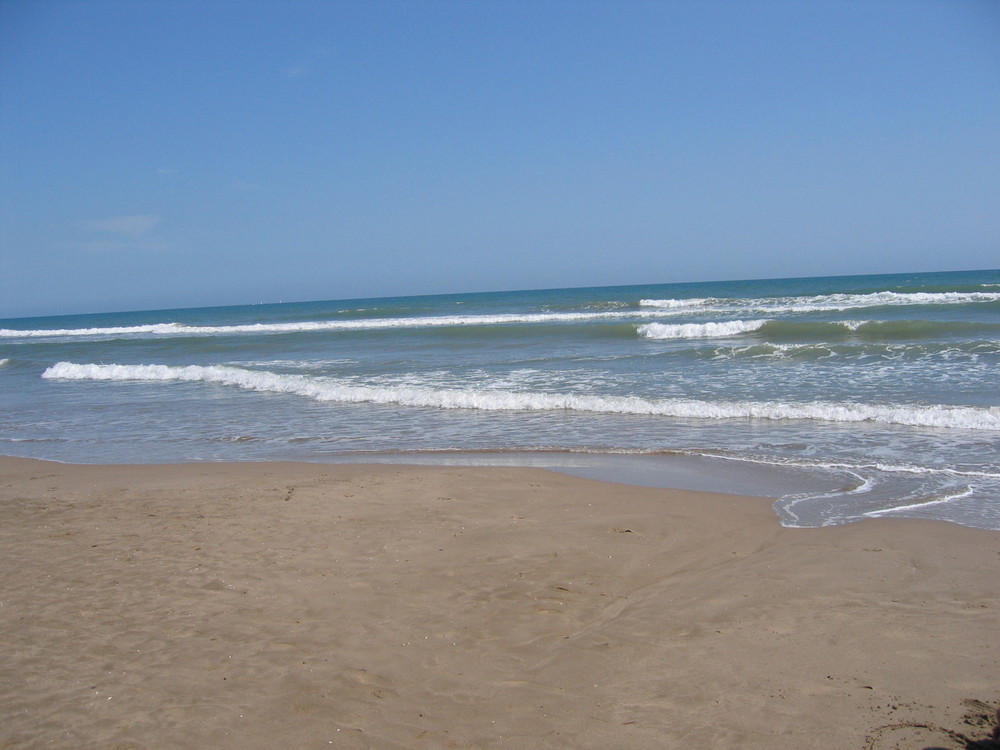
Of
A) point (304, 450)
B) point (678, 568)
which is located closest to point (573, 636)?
point (678, 568)

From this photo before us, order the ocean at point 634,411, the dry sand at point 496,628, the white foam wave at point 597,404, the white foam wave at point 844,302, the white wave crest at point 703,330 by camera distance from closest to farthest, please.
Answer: the dry sand at point 496,628, the ocean at point 634,411, the white foam wave at point 597,404, the white wave crest at point 703,330, the white foam wave at point 844,302

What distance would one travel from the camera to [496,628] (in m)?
3.93

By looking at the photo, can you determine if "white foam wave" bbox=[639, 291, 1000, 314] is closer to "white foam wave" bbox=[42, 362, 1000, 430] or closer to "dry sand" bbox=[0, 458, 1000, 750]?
"white foam wave" bbox=[42, 362, 1000, 430]

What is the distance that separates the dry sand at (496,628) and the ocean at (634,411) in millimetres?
1400

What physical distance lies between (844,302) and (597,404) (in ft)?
81.7

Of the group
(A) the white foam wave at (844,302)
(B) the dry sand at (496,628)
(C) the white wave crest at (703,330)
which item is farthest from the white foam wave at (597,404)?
(A) the white foam wave at (844,302)

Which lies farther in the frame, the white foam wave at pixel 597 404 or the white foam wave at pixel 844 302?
the white foam wave at pixel 844 302

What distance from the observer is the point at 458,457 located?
348 inches

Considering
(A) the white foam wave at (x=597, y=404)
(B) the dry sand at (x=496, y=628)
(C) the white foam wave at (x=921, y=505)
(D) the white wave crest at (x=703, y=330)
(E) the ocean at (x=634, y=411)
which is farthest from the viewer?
(D) the white wave crest at (x=703, y=330)

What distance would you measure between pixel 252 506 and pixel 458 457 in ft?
9.36

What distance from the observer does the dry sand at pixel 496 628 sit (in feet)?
9.89

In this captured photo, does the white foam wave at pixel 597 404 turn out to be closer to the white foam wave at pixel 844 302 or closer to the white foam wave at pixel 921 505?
the white foam wave at pixel 921 505

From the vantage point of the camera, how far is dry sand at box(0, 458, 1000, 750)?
9.89 ft

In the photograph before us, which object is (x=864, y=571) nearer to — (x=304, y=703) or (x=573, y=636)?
(x=573, y=636)
